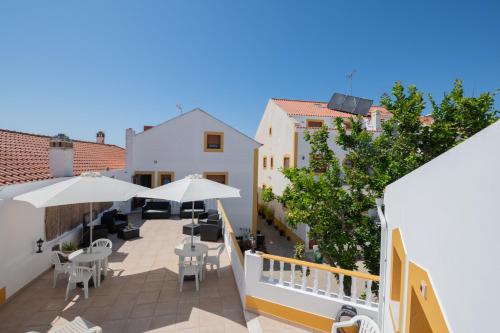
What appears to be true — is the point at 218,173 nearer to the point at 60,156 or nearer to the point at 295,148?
the point at 295,148

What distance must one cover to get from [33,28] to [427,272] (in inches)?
497

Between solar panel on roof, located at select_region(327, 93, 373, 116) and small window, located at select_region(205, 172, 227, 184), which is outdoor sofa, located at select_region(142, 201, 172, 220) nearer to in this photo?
small window, located at select_region(205, 172, 227, 184)

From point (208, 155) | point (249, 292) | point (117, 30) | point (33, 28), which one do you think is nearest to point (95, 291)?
point (249, 292)

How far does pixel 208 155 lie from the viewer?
18906 millimetres

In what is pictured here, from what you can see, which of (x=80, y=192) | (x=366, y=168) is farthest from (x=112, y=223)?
(x=366, y=168)

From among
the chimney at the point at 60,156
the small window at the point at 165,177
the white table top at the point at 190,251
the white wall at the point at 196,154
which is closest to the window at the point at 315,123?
the white wall at the point at 196,154

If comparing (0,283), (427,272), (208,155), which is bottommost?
(0,283)

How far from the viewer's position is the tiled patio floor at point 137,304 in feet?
19.6

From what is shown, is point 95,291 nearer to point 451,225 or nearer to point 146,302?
point 146,302

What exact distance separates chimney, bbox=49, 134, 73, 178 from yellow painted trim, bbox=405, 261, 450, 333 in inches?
471

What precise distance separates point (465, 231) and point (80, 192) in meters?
7.73

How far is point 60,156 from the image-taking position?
1023 cm

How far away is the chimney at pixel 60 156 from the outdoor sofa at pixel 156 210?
575 cm

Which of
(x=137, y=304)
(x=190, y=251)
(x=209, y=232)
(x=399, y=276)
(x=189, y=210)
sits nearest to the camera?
(x=399, y=276)
